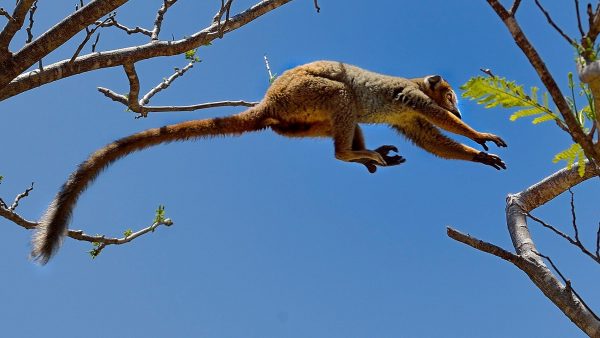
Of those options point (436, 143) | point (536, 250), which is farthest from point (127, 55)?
point (536, 250)

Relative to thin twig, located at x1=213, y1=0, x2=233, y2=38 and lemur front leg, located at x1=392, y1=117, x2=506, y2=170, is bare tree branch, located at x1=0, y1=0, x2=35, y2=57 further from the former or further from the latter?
lemur front leg, located at x1=392, y1=117, x2=506, y2=170

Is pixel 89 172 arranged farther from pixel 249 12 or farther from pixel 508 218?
pixel 508 218

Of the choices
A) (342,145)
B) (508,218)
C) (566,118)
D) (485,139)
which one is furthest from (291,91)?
(566,118)

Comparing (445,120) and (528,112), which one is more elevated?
(445,120)

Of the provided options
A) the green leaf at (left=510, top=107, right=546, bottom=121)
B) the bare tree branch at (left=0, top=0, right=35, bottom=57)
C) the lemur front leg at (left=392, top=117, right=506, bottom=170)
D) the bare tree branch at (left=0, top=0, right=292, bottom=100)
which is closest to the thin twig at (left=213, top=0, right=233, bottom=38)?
the bare tree branch at (left=0, top=0, right=292, bottom=100)

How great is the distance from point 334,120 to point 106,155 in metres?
2.40

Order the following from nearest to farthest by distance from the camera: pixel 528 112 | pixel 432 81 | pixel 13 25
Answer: pixel 528 112
pixel 13 25
pixel 432 81

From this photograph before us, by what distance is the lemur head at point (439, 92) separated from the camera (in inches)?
348

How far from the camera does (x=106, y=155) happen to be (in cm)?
670

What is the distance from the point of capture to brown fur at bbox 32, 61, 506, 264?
6.66 metres

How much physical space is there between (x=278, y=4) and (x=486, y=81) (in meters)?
4.57

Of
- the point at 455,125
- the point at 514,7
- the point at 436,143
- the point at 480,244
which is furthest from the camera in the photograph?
the point at 436,143

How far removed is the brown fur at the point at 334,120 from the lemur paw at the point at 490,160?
0.4 inches

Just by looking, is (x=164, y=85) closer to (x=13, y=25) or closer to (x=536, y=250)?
(x=13, y=25)
